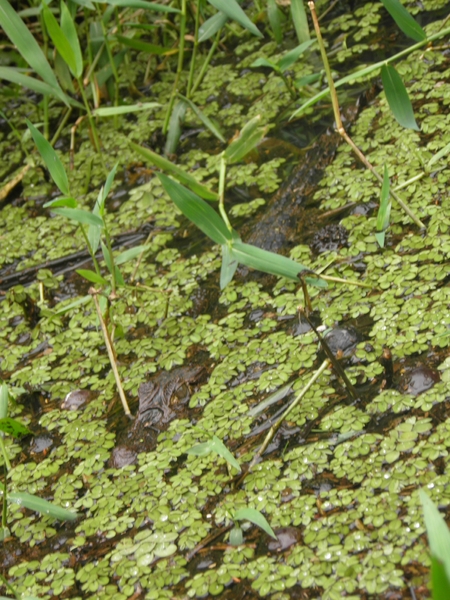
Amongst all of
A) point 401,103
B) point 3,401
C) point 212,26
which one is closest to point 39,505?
point 3,401

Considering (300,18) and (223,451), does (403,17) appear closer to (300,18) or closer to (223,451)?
(300,18)

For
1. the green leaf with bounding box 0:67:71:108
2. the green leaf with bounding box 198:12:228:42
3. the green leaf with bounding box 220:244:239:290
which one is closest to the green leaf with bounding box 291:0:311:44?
the green leaf with bounding box 198:12:228:42

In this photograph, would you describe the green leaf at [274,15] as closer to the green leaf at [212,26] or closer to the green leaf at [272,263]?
the green leaf at [212,26]

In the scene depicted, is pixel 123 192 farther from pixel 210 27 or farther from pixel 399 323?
pixel 399 323

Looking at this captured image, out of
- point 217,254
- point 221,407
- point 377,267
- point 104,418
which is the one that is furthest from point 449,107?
point 104,418

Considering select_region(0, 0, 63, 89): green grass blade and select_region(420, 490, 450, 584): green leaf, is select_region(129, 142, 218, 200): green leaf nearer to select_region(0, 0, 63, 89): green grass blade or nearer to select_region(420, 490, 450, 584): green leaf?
select_region(0, 0, 63, 89): green grass blade
